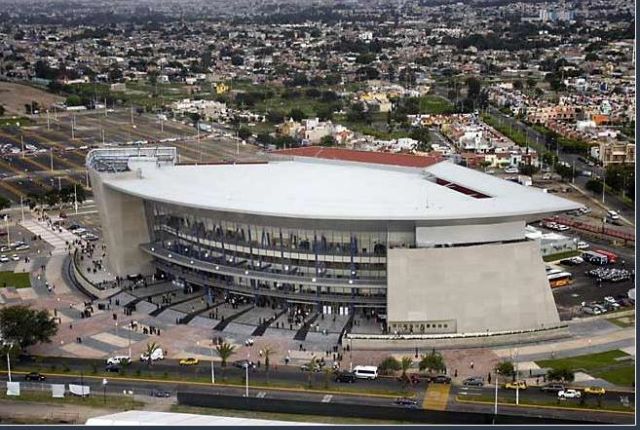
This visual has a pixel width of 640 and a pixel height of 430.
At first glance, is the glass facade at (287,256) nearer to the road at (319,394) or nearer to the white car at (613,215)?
the road at (319,394)

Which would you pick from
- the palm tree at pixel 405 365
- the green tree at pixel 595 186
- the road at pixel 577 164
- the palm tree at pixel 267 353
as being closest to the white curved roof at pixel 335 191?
the palm tree at pixel 267 353

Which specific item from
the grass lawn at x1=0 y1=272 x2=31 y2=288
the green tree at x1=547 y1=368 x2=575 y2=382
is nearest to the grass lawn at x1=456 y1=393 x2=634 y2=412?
the green tree at x1=547 y1=368 x2=575 y2=382

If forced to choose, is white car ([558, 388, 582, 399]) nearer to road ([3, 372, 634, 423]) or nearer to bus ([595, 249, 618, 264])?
road ([3, 372, 634, 423])

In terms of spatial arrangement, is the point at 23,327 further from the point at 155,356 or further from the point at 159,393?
the point at 159,393

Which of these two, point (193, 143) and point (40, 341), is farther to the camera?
point (193, 143)

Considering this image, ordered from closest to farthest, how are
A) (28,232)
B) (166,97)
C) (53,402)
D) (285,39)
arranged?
(53,402) < (28,232) < (166,97) < (285,39)

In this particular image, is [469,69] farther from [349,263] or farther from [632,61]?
[349,263]

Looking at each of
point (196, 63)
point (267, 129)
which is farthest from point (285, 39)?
point (267, 129)
